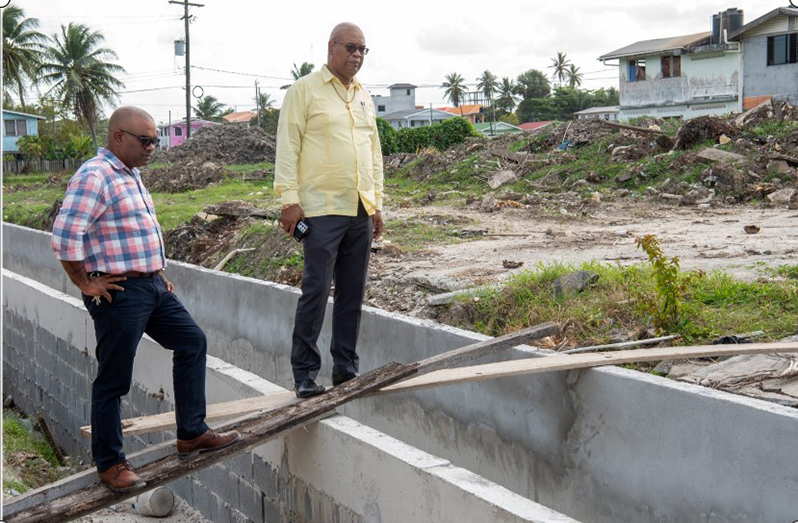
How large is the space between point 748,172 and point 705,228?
3534 mm

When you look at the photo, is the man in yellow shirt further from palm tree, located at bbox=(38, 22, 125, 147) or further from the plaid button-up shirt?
palm tree, located at bbox=(38, 22, 125, 147)

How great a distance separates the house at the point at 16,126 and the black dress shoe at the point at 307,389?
2192 inches

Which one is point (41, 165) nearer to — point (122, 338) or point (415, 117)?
point (415, 117)

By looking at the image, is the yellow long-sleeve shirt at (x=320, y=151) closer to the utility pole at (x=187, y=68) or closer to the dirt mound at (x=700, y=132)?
the dirt mound at (x=700, y=132)

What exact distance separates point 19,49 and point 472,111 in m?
50.5

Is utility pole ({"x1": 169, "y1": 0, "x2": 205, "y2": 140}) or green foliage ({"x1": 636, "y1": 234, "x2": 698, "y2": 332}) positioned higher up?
utility pole ({"x1": 169, "y1": 0, "x2": 205, "y2": 140})

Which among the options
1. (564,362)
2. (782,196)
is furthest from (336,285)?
(782,196)

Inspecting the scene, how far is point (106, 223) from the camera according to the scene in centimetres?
417

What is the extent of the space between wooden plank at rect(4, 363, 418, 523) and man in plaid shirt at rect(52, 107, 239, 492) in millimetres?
102

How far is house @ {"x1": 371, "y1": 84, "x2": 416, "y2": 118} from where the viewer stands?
9100 centimetres

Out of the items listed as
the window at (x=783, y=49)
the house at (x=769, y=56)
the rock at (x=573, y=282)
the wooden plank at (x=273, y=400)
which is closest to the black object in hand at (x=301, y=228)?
the wooden plank at (x=273, y=400)

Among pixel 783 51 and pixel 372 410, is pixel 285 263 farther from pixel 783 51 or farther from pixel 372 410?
pixel 783 51

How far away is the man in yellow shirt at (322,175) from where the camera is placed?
16.8 ft

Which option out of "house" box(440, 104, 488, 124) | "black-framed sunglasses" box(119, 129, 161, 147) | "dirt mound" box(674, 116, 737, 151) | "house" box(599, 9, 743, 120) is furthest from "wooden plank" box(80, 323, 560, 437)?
"house" box(440, 104, 488, 124)
